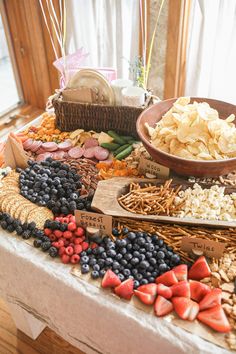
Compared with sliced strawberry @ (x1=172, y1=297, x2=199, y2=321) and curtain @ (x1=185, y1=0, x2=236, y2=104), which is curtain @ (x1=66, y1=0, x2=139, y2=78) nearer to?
curtain @ (x1=185, y1=0, x2=236, y2=104)

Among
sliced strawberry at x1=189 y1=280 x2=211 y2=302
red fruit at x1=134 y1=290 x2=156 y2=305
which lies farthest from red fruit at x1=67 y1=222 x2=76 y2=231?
sliced strawberry at x1=189 y1=280 x2=211 y2=302

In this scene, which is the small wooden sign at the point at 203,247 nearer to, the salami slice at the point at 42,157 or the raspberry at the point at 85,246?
the raspberry at the point at 85,246

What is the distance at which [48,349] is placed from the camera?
1.58 meters

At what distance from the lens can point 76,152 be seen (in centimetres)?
157

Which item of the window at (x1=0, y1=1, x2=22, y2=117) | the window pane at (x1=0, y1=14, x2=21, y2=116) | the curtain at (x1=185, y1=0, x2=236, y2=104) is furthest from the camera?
the window pane at (x1=0, y1=14, x2=21, y2=116)

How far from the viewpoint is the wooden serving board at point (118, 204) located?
1.08 metres

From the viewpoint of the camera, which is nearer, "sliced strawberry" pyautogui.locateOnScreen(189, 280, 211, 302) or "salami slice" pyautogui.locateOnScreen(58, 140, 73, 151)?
"sliced strawberry" pyautogui.locateOnScreen(189, 280, 211, 302)

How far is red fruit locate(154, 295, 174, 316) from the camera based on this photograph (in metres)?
0.90

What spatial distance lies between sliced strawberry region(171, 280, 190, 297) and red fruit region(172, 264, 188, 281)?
30 mm

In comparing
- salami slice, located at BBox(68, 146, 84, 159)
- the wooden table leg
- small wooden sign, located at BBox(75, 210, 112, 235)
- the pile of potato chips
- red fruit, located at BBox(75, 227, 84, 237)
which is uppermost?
the pile of potato chips

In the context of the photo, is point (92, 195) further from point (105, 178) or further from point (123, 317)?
point (123, 317)

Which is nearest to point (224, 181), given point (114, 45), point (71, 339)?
point (71, 339)

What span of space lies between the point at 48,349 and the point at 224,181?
45.7 inches

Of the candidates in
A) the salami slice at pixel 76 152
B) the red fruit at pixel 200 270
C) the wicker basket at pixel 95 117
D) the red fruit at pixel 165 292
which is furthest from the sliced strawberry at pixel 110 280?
the wicker basket at pixel 95 117
